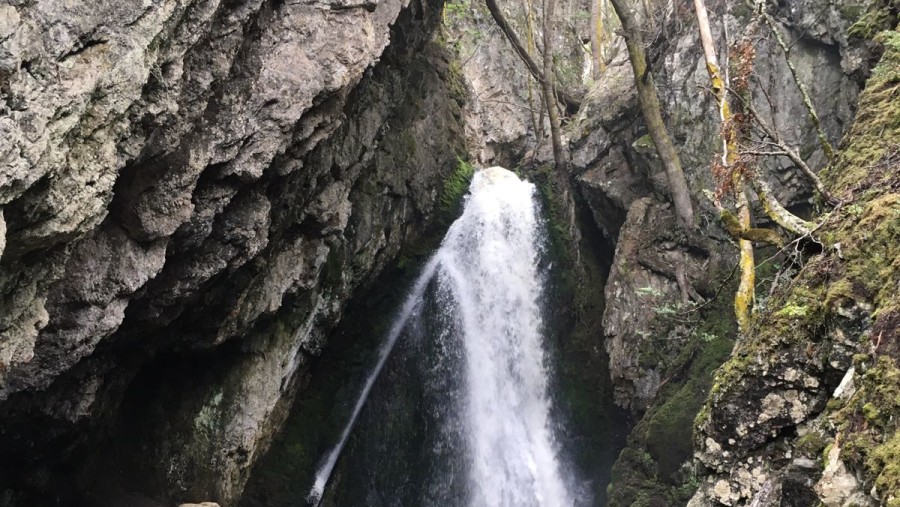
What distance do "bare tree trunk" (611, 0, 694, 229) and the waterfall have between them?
13.0 feet

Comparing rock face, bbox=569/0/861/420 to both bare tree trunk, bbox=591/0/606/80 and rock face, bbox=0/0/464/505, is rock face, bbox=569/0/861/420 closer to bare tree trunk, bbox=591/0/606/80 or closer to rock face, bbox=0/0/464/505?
rock face, bbox=0/0/464/505

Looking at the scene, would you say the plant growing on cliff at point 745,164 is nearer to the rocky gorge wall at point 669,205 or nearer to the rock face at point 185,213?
the rocky gorge wall at point 669,205

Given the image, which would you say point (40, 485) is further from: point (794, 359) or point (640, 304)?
point (640, 304)

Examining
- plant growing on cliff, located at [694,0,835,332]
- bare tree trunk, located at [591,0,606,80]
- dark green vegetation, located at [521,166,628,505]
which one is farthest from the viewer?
bare tree trunk, located at [591,0,606,80]

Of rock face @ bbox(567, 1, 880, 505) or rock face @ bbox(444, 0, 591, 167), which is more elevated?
rock face @ bbox(444, 0, 591, 167)

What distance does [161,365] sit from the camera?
1068cm

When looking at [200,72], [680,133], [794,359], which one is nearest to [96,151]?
[200,72]

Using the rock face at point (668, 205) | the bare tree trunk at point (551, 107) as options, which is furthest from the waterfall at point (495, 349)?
the rock face at point (668, 205)

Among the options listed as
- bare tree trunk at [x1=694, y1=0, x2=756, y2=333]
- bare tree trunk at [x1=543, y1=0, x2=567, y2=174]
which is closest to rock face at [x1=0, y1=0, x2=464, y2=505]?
bare tree trunk at [x1=543, y1=0, x2=567, y2=174]

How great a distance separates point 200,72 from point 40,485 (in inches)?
254

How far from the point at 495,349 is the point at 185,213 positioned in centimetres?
837

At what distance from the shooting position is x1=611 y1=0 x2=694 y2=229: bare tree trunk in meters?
11.9

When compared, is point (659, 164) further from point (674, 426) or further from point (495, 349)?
point (674, 426)

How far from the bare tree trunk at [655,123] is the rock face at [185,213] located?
165 inches
